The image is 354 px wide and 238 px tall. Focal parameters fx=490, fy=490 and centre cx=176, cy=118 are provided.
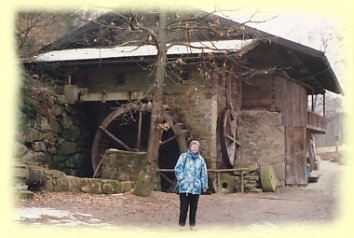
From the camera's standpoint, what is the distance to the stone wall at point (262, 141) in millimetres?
17047

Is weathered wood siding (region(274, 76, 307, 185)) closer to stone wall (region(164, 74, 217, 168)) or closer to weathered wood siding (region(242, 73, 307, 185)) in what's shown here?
weathered wood siding (region(242, 73, 307, 185))

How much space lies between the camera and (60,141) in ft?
52.3

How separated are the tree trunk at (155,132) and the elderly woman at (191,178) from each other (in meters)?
3.84

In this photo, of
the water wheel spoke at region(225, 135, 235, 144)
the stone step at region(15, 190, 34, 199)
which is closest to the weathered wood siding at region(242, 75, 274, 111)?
the water wheel spoke at region(225, 135, 235, 144)

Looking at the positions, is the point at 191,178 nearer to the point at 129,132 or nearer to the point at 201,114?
the point at 201,114

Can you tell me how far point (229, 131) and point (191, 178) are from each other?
9305 millimetres

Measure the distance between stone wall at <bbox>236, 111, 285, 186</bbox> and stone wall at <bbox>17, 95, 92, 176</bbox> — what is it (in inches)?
213

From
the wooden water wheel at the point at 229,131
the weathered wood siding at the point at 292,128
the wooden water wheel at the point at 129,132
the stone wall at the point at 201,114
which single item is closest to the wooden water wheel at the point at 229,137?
the wooden water wheel at the point at 229,131

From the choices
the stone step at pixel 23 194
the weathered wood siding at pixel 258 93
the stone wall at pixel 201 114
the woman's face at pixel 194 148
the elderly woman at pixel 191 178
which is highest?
the weathered wood siding at pixel 258 93

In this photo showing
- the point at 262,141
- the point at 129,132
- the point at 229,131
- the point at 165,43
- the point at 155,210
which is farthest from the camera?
the point at 129,132

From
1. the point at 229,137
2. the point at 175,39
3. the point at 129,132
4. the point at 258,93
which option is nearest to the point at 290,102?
the point at 258,93

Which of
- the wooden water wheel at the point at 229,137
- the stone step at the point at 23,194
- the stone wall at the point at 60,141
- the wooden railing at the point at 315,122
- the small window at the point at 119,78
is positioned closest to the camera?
the stone step at the point at 23,194

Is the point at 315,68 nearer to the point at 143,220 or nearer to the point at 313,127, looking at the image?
the point at 313,127

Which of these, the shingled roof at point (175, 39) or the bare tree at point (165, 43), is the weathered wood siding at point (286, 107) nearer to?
the bare tree at point (165, 43)
